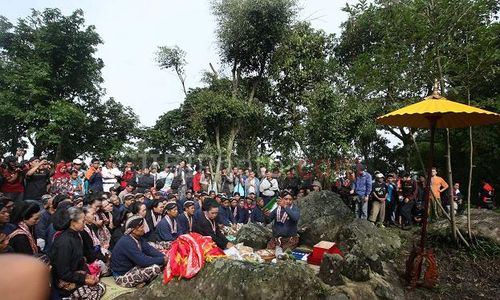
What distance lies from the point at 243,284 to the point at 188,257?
1.03 meters

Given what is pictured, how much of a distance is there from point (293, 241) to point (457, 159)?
12059mm

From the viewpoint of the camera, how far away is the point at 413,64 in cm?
Answer: 848

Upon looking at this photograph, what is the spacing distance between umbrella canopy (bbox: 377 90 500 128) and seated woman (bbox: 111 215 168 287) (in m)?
4.70

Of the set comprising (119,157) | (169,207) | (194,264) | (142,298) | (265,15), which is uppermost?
(265,15)

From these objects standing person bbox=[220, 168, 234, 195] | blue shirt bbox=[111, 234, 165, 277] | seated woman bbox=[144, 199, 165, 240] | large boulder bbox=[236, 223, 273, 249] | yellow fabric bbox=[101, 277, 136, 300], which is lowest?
yellow fabric bbox=[101, 277, 136, 300]

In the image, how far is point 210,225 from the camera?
7.97m

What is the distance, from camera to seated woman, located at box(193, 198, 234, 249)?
7914 mm

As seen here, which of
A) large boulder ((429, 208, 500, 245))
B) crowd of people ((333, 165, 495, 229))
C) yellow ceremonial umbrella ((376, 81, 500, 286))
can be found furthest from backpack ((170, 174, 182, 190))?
yellow ceremonial umbrella ((376, 81, 500, 286))

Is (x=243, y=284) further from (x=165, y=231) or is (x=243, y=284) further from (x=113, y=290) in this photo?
(x=165, y=231)

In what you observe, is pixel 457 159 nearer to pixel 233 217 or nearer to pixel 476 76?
pixel 476 76

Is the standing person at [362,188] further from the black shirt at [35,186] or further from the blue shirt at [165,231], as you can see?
the black shirt at [35,186]

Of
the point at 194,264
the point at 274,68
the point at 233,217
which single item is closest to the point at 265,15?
the point at 274,68

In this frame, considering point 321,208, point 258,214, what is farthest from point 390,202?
point 258,214

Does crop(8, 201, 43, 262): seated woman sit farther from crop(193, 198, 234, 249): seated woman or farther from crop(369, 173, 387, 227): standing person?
crop(369, 173, 387, 227): standing person
